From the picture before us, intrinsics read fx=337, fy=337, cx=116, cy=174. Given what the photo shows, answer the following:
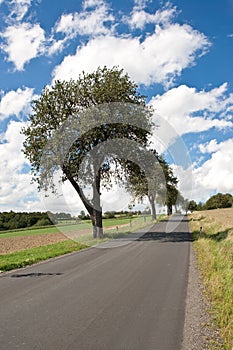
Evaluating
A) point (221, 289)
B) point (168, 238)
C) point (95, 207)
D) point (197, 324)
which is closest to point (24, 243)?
Result: point (95, 207)

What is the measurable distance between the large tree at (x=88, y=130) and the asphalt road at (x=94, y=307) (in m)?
12.3

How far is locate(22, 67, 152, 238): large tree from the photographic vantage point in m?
23.0

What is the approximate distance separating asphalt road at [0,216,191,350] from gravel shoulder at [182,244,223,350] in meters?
0.13

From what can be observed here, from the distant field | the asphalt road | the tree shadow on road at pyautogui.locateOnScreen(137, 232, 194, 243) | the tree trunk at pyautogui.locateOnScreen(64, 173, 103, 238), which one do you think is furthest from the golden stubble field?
the asphalt road

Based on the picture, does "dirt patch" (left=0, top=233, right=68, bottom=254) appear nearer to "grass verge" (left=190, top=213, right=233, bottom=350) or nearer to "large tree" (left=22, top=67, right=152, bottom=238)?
"large tree" (left=22, top=67, right=152, bottom=238)

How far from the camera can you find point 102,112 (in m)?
22.8

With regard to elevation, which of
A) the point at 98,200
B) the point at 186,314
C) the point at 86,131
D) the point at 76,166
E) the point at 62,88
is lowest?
the point at 186,314

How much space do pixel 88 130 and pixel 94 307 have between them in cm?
1658

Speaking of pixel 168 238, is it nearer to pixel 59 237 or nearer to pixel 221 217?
pixel 59 237

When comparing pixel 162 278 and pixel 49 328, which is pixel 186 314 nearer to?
pixel 49 328

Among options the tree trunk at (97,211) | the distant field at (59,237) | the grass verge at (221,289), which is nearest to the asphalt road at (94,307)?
the grass verge at (221,289)

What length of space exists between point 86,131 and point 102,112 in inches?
68.8

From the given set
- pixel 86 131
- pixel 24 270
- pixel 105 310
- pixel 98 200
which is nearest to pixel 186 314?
pixel 105 310

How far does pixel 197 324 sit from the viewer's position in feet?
19.0
